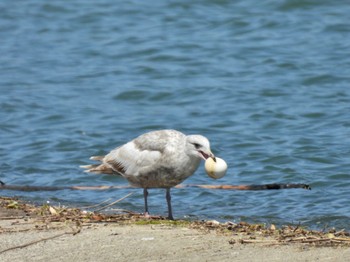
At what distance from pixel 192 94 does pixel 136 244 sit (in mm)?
8842

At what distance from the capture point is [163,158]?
29.1 ft

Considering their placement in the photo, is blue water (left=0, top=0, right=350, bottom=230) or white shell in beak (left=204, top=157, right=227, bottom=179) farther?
blue water (left=0, top=0, right=350, bottom=230)

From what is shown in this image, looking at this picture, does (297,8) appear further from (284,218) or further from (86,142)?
(284,218)

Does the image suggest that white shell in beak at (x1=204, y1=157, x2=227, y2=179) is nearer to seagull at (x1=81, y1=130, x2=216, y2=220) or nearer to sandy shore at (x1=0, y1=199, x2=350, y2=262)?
seagull at (x1=81, y1=130, x2=216, y2=220)

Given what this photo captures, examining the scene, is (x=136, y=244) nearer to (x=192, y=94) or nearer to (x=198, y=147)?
(x=198, y=147)

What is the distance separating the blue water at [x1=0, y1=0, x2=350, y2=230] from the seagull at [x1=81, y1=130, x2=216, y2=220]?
129 cm

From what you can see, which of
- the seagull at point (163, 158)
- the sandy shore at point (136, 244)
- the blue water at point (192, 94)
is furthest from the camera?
the blue water at point (192, 94)

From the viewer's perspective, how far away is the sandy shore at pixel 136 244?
712 cm

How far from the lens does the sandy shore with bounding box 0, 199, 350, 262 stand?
7.12 meters

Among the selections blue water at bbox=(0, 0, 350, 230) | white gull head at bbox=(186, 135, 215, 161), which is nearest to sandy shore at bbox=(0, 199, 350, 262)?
white gull head at bbox=(186, 135, 215, 161)

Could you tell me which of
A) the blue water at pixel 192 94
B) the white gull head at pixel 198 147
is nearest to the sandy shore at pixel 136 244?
the white gull head at pixel 198 147

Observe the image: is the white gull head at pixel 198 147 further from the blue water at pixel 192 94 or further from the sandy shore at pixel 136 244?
the blue water at pixel 192 94

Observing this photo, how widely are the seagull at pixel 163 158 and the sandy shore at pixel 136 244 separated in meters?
0.55

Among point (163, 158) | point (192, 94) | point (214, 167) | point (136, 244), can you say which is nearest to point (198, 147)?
point (214, 167)
